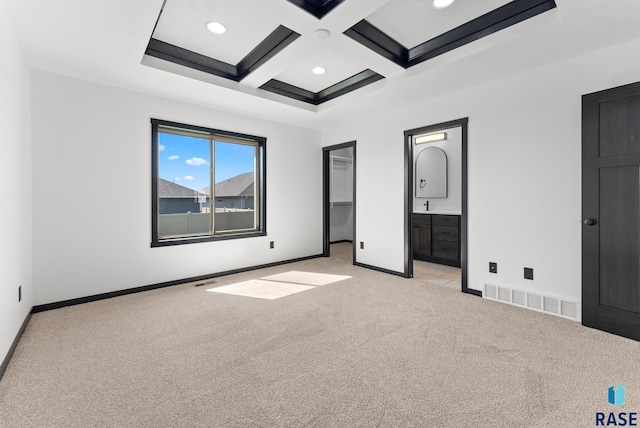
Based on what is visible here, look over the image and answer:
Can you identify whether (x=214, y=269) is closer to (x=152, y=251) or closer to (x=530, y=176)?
(x=152, y=251)

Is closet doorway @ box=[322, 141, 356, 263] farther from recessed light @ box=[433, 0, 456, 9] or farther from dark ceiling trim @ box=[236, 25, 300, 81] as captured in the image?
recessed light @ box=[433, 0, 456, 9]

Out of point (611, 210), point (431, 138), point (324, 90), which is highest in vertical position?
point (324, 90)

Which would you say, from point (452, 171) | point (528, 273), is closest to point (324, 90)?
point (452, 171)

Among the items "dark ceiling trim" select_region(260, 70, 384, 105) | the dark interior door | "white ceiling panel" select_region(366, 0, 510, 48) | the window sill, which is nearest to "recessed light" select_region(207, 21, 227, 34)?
"dark ceiling trim" select_region(260, 70, 384, 105)

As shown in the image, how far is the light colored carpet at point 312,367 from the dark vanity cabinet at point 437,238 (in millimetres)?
1961

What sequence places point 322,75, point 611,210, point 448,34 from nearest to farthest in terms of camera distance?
1. point 611,210
2. point 448,34
3. point 322,75

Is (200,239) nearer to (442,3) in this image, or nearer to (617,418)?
(442,3)

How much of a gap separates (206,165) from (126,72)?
1.54 meters

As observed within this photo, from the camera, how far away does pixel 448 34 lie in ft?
8.96

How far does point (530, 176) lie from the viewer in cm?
304

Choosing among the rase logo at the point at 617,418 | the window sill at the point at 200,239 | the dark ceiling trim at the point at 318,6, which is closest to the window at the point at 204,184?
the window sill at the point at 200,239

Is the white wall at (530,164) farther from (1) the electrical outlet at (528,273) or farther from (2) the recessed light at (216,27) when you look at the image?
(2) the recessed light at (216,27)

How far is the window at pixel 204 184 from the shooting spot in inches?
156

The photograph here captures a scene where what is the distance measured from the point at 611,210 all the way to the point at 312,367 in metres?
2.71
